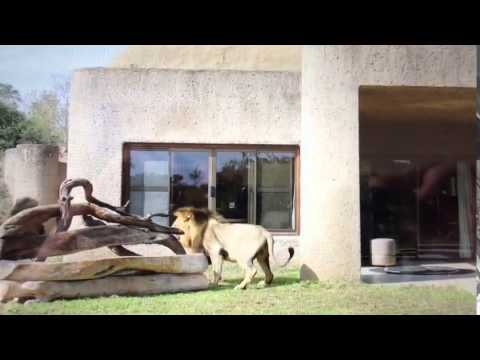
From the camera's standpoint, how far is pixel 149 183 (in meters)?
6.57

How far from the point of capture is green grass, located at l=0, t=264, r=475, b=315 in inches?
189

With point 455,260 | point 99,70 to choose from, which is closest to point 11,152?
point 99,70

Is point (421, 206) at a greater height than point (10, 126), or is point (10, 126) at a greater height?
point (10, 126)

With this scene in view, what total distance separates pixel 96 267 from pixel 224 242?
1431mm

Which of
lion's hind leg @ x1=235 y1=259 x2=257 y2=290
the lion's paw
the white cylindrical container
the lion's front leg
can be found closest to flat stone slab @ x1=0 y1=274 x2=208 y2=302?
the lion's front leg

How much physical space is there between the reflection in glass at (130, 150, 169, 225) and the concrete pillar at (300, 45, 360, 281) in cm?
158

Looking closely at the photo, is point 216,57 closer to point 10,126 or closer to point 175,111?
point 175,111

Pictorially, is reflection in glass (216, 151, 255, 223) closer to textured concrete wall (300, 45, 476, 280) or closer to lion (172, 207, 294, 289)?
lion (172, 207, 294, 289)

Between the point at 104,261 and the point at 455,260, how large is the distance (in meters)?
3.48

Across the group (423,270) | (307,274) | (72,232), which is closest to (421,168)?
(423,270)

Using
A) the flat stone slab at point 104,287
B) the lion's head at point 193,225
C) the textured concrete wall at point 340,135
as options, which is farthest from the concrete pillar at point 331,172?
the flat stone slab at point 104,287

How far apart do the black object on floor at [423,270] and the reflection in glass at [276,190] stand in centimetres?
129

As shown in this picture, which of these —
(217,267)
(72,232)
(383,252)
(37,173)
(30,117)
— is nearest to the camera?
(30,117)

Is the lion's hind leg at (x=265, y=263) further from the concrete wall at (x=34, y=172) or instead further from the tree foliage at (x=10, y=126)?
the tree foliage at (x=10, y=126)
